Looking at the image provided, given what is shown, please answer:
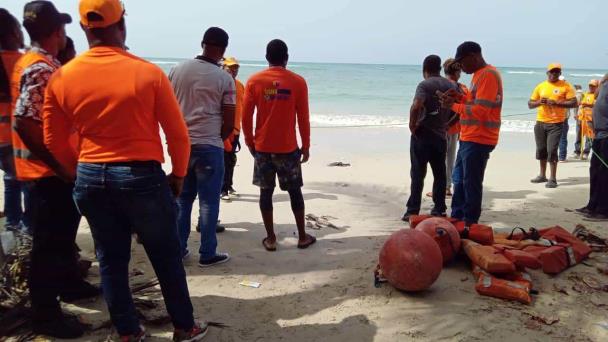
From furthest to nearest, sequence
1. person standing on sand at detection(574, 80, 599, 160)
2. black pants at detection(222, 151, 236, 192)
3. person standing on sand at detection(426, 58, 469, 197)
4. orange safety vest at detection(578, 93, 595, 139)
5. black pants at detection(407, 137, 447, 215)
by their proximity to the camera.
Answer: orange safety vest at detection(578, 93, 595, 139)
person standing on sand at detection(574, 80, 599, 160)
black pants at detection(222, 151, 236, 192)
person standing on sand at detection(426, 58, 469, 197)
black pants at detection(407, 137, 447, 215)

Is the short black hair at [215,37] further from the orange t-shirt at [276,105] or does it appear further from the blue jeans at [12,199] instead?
the blue jeans at [12,199]

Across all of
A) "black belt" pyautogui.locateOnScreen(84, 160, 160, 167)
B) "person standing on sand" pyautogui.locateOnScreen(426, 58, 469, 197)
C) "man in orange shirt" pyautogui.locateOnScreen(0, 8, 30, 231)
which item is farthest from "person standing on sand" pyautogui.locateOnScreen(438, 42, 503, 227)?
"man in orange shirt" pyautogui.locateOnScreen(0, 8, 30, 231)

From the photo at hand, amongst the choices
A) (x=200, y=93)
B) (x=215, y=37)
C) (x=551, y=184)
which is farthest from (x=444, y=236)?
(x=551, y=184)

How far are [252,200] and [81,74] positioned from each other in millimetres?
4827

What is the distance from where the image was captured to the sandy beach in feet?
10.9

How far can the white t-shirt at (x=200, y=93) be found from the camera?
4.12m

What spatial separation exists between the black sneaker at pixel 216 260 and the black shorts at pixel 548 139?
6230 millimetres

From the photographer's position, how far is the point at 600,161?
6238 mm

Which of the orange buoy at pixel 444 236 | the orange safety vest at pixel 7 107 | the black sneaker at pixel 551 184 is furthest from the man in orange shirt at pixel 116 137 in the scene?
the black sneaker at pixel 551 184

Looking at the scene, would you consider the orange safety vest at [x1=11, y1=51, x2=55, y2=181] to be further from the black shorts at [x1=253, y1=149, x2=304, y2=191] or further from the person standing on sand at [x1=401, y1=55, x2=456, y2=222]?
the person standing on sand at [x1=401, y1=55, x2=456, y2=222]

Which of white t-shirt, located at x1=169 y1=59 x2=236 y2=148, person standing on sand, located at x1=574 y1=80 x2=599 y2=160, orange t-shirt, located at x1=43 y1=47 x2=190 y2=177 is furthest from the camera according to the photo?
person standing on sand, located at x1=574 y1=80 x2=599 y2=160

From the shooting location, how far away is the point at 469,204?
209 inches

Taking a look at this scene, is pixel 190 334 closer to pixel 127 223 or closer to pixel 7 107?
pixel 127 223

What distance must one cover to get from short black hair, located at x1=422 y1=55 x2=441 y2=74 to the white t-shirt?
2646 mm
